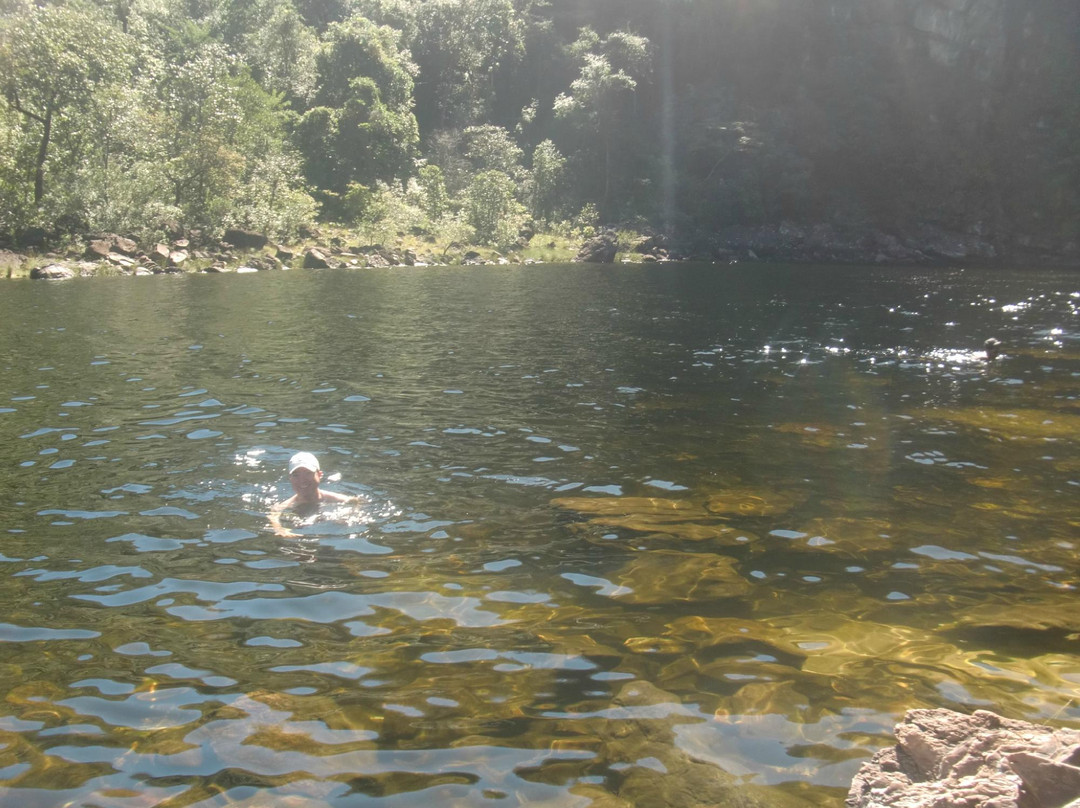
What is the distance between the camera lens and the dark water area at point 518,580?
4.98 m

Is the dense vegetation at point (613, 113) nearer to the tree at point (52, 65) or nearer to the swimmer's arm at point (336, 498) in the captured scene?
the tree at point (52, 65)

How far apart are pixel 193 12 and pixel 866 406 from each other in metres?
120

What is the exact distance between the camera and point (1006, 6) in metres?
90.6

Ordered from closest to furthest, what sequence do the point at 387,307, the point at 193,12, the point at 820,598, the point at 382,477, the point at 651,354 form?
the point at 820,598 < the point at 382,477 < the point at 651,354 < the point at 387,307 < the point at 193,12

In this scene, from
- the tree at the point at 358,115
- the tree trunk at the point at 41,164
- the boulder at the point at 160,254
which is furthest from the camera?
the tree at the point at 358,115

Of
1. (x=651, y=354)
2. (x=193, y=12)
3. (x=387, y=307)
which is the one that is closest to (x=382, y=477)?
(x=651, y=354)

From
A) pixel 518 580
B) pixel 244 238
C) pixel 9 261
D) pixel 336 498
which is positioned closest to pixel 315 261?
pixel 244 238

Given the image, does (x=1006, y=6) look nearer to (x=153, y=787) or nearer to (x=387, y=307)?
(x=387, y=307)

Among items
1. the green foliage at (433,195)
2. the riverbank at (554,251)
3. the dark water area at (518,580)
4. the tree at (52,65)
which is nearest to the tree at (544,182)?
the riverbank at (554,251)

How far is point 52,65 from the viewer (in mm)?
48875

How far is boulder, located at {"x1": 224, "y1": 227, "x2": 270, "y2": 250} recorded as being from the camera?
60222 mm

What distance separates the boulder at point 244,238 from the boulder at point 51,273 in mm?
16293

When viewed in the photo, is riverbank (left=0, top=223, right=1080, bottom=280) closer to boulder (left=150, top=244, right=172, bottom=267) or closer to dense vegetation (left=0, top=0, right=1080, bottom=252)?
boulder (left=150, top=244, right=172, bottom=267)

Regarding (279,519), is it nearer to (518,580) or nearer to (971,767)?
(518,580)
